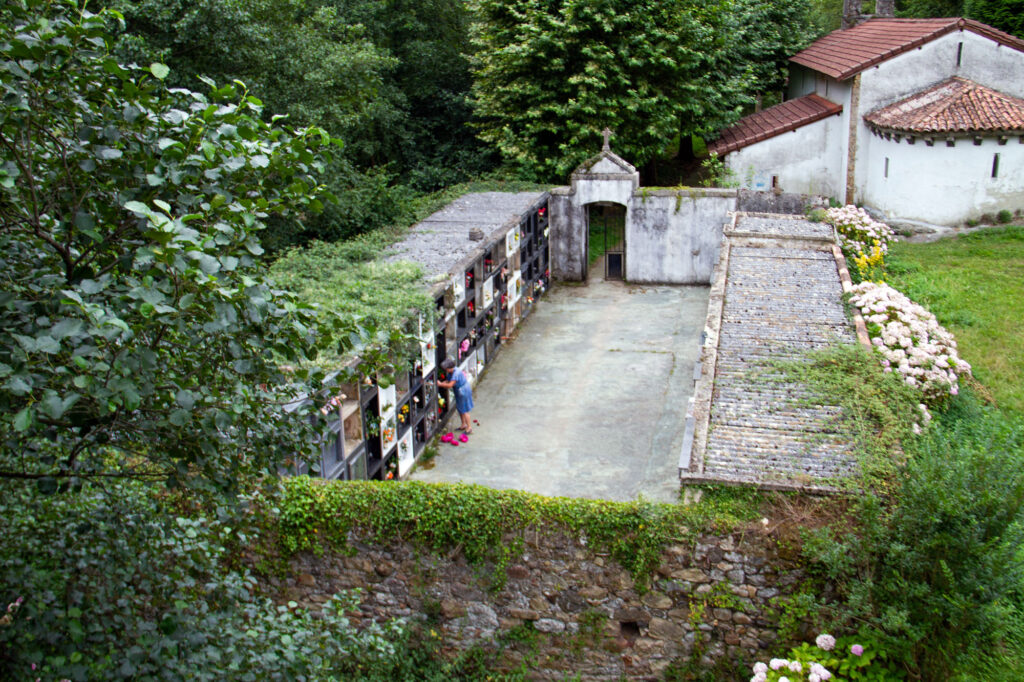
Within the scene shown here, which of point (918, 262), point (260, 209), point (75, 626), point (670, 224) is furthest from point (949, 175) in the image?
point (75, 626)

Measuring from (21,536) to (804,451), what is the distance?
7412mm

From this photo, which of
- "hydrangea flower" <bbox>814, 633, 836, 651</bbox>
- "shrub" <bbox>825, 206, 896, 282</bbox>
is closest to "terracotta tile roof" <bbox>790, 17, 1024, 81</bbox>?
"shrub" <bbox>825, 206, 896, 282</bbox>

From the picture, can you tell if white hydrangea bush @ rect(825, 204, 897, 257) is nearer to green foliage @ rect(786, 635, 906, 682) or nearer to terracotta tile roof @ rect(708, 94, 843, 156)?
terracotta tile roof @ rect(708, 94, 843, 156)


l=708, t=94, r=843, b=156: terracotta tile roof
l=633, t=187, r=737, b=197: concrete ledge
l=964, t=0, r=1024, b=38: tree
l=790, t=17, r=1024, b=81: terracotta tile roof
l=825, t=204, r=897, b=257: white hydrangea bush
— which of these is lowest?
l=825, t=204, r=897, b=257: white hydrangea bush

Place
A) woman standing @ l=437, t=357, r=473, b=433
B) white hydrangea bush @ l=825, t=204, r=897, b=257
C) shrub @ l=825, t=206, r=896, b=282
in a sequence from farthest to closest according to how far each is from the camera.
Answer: white hydrangea bush @ l=825, t=204, r=897, b=257, shrub @ l=825, t=206, r=896, b=282, woman standing @ l=437, t=357, r=473, b=433

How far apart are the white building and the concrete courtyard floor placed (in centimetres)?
636

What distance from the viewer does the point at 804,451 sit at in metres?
10.2

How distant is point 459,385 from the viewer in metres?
15.9

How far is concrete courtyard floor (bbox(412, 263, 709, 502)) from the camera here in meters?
14.6

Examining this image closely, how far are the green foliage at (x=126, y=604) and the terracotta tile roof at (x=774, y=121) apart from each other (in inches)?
885

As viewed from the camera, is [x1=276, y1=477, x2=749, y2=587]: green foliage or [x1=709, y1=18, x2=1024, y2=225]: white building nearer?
[x1=276, y1=477, x2=749, y2=587]: green foliage

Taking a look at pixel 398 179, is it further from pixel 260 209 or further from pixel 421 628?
pixel 260 209

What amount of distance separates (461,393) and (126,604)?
981cm

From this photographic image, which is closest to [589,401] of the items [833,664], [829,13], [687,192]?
[687,192]
